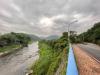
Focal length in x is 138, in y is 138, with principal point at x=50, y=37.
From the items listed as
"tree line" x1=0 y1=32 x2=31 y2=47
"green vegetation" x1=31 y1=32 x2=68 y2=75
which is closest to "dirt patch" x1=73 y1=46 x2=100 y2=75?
"green vegetation" x1=31 y1=32 x2=68 y2=75

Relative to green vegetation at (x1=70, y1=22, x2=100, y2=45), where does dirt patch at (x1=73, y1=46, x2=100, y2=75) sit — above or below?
below

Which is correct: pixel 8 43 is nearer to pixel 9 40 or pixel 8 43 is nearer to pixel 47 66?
pixel 9 40

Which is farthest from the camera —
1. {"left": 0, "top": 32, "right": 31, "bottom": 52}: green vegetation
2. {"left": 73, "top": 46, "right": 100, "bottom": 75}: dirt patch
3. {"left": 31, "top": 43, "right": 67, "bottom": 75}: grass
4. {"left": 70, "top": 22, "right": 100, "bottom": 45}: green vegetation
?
{"left": 0, "top": 32, "right": 31, "bottom": 52}: green vegetation

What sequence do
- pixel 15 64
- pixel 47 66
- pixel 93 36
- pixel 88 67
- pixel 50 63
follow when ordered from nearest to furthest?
pixel 88 67 → pixel 47 66 → pixel 50 63 → pixel 15 64 → pixel 93 36

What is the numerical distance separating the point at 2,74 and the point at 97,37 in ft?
140

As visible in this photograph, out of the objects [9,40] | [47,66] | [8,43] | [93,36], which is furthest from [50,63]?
[9,40]

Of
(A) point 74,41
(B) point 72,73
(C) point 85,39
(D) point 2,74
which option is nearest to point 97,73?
(B) point 72,73

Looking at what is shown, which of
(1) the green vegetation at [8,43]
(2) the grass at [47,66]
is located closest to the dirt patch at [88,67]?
(2) the grass at [47,66]

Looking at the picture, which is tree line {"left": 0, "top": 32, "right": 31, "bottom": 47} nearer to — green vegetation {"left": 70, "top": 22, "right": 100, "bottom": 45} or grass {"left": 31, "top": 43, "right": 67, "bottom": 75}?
green vegetation {"left": 70, "top": 22, "right": 100, "bottom": 45}

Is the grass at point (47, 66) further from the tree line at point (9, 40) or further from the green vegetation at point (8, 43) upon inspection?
the tree line at point (9, 40)

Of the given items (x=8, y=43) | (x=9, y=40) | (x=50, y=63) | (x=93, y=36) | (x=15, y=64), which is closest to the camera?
(x=50, y=63)

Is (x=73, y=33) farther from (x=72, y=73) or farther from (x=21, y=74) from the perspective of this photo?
(x=72, y=73)

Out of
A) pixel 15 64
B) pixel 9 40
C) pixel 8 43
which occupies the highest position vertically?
pixel 9 40

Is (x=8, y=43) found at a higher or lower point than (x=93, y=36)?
lower
